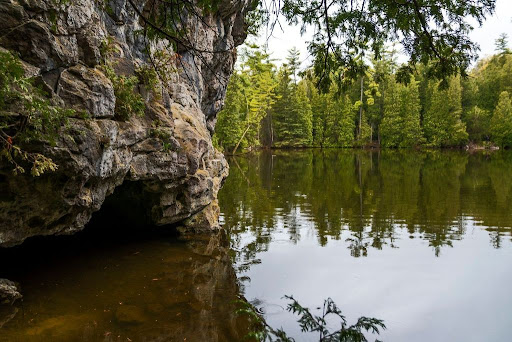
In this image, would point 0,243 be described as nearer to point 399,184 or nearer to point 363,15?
point 363,15

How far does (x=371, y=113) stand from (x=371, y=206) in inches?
1750

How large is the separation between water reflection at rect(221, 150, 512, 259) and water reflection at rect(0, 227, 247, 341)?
223 cm

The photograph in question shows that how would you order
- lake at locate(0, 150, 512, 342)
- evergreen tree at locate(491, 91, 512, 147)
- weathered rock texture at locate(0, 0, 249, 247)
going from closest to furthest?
weathered rock texture at locate(0, 0, 249, 247) → lake at locate(0, 150, 512, 342) → evergreen tree at locate(491, 91, 512, 147)

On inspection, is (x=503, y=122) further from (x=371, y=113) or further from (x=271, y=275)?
(x=271, y=275)

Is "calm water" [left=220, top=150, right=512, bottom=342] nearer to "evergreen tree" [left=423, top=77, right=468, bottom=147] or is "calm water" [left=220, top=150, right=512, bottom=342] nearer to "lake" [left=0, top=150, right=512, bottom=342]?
Result: "lake" [left=0, top=150, right=512, bottom=342]

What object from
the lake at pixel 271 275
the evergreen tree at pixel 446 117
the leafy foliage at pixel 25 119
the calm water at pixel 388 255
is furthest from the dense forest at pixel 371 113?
the leafy foliage at pixel 25 119

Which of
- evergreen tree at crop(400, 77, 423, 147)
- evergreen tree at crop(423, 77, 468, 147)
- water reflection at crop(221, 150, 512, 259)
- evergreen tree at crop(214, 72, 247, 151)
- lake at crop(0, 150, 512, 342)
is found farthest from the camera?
evergreen tree at crop(400, 77, 423, 147)

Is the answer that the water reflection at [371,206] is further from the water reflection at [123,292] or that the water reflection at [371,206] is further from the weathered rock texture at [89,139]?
the weathered rock texture at [89,139]

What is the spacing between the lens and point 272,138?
199 ft

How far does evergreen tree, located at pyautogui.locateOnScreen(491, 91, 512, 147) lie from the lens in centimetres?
4634

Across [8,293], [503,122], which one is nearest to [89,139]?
[8,293]

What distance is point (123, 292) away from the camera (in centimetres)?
623

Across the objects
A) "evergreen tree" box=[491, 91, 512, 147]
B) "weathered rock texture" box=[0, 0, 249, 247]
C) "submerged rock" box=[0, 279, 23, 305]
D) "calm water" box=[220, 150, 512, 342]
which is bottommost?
"calm water" box=[220, 150, 512, 342]

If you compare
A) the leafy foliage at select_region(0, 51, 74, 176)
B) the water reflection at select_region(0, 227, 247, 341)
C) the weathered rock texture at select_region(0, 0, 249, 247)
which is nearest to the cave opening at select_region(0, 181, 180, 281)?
the water reflection at select_region(0, 227, 247, 341)
